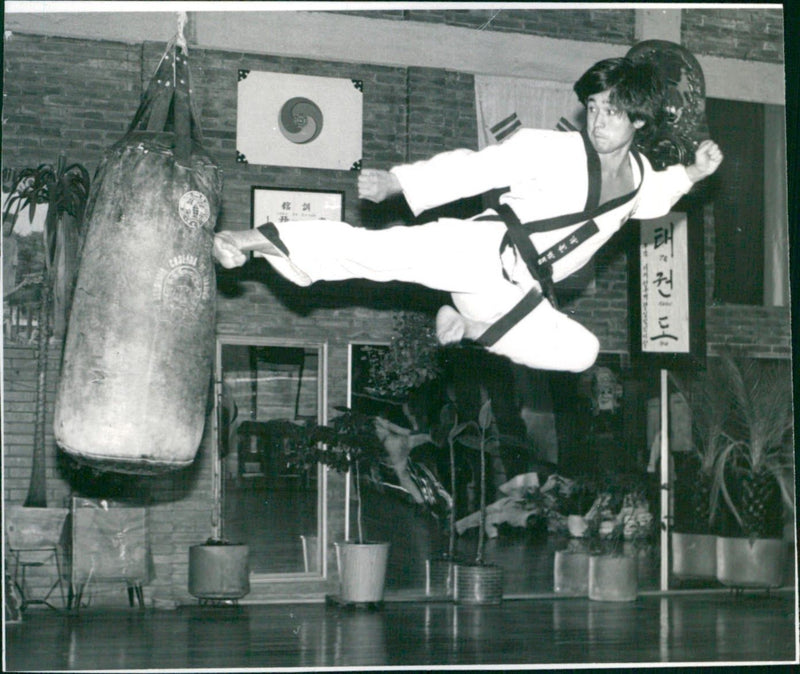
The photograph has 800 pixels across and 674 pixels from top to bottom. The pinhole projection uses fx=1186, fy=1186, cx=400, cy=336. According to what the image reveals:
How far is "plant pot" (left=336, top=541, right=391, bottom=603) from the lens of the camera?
7688 mm

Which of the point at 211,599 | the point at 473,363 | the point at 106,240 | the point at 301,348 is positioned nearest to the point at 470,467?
the point at 473,363

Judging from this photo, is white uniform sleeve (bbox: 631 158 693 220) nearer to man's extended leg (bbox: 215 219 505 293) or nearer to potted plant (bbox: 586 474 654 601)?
man's extended leg (bbox: 215 219 505 293)

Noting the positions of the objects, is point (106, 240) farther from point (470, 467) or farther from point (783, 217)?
point (783, 217)

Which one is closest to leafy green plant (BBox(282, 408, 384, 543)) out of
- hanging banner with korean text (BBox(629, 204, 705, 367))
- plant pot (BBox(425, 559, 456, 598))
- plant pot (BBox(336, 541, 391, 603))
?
plant pot (BBox(336, 541, 391, 603))

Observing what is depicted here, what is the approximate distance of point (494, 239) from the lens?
13.2 feet

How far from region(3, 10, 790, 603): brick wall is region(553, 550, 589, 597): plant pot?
1.59 m

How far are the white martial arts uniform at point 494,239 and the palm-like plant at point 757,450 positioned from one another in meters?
4.77

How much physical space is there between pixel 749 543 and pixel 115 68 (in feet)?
17.9

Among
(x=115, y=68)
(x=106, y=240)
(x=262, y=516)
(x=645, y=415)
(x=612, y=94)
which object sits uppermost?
(x=115, y=68)

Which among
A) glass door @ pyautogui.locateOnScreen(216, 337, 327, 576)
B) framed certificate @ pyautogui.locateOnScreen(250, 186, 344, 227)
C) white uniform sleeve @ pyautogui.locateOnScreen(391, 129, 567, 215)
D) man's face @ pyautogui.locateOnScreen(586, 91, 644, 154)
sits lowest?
glass door @ pyautogui.locateOnScreen(216, 337, 327, 576)

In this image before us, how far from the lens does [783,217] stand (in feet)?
29.1

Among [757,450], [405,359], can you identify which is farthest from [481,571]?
[757,450]

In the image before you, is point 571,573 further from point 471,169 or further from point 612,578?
point 471,169

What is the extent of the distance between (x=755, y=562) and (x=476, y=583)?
2059 millimetres
